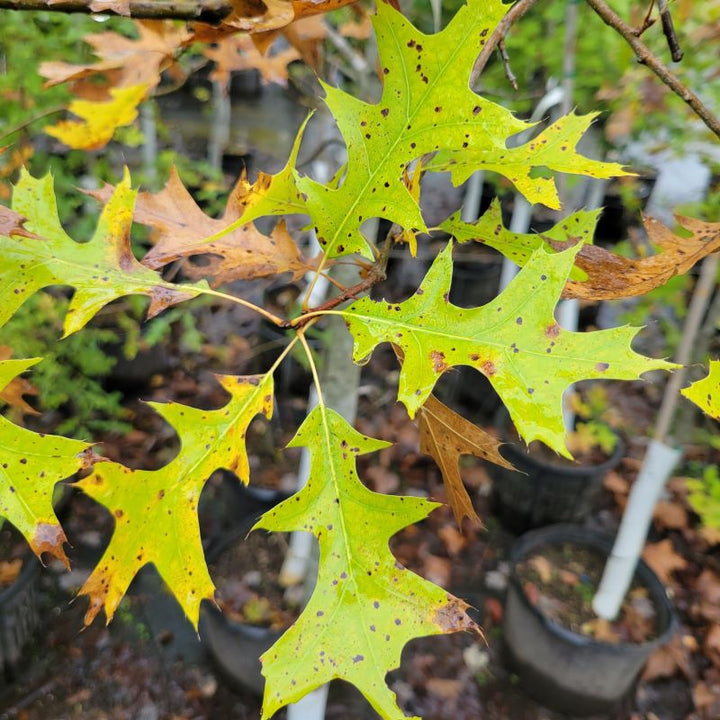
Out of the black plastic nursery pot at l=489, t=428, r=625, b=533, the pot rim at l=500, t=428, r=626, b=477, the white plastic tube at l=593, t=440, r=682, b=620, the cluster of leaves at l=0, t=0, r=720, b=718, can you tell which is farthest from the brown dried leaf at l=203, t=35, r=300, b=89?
the black plastic nursery pot at l=489, t=428, r=625, b=533

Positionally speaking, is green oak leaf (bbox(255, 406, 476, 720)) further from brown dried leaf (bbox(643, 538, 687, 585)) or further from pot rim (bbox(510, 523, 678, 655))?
brown dried leaf (bbox(643, 538, 687, 585))

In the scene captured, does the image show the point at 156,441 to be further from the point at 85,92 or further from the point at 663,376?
the point at 663,376

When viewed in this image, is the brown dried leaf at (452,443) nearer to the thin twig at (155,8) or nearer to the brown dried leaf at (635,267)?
the brown dried leaf at (635,267)

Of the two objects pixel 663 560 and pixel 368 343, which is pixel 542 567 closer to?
pixel 663 560

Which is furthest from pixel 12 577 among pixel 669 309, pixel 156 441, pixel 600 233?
pixel 600 233

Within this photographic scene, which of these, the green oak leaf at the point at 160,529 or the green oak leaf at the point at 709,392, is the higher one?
the green oak leaf at the point at 709,392

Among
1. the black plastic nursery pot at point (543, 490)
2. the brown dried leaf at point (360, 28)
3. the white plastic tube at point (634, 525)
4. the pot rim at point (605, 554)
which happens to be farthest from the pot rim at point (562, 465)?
the brown dried leaf at point (360, 28)
